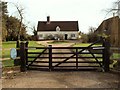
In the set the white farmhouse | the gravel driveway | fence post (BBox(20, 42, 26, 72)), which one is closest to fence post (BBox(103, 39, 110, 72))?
the gravel driveway

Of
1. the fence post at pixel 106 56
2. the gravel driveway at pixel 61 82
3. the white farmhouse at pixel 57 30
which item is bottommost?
Result: the gravel driveway at pixel 61 82

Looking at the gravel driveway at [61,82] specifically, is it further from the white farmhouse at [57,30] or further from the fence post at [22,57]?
the white farmhouse at [57,30]

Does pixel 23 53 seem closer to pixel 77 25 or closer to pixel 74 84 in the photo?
pixel 74 84

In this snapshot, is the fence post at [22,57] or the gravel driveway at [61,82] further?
the fence post at [22,57]

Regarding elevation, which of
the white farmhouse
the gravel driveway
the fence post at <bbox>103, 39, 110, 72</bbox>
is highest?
the white farmhouse

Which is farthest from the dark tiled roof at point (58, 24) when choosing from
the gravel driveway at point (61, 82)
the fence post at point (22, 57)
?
the gravel driveway at point (61, 82)

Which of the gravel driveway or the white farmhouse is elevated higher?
the white farmhouse

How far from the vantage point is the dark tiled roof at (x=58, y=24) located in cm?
9489

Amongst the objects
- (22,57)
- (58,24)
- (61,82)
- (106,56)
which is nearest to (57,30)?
(58,24)

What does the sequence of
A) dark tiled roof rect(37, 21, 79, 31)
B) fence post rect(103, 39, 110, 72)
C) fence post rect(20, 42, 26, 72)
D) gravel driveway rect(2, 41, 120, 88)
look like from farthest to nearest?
dark tiled roof rect(37, 21, 79, 31), fence post rect(20, 42, 26, 72), fence post rect(103, 39, 110, 72), gravel driveway rect(2, 41, 120, 88)

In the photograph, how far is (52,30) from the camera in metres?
94.6

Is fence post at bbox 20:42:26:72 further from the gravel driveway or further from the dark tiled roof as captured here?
the dark tiled roof

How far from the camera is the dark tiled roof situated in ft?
311

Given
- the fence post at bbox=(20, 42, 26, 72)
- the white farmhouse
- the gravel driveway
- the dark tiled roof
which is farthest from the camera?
the dark tiled roof
